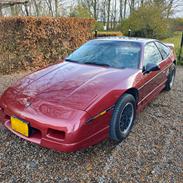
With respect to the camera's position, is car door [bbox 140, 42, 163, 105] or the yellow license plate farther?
car door [bbox 140, 42, 163, 105]

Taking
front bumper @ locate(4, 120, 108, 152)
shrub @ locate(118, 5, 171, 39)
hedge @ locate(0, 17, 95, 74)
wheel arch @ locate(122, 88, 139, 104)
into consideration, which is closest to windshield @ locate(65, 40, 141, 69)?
wheel arch @ locate(122, 88, 139, 104)

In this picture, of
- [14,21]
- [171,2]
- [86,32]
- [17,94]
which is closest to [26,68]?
[14,21]

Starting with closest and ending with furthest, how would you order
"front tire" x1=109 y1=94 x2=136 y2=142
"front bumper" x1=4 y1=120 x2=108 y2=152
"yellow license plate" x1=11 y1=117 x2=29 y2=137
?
"front bumper" x1=4 y1=120 x2=108 y2=152 → "yellow license plate" x1=11 y1=117 x2=29 y2=137 → "front tire" x1=109 y1=94 x2=136 y2=142

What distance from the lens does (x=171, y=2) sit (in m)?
19.9

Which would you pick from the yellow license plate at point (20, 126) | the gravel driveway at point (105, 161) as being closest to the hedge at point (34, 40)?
the gravel driveway at point (105, 161)

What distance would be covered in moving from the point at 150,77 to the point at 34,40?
431cm

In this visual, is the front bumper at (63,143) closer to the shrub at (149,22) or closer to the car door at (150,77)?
the car door at (150,77)

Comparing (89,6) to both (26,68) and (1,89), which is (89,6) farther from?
(1,89)

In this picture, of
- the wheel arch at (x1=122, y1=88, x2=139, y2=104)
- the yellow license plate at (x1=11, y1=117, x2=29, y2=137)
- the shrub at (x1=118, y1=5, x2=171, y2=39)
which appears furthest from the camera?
the shrub at (x1=118, y1=5, x2=171, y2=39)

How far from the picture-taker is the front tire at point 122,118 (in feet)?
8.30

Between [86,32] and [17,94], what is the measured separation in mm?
6595

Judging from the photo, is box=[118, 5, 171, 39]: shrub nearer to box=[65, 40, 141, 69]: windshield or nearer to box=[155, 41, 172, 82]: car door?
box=[155, 41, 172, 82]: car door

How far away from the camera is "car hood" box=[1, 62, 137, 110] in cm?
233

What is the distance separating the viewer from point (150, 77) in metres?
3.37
